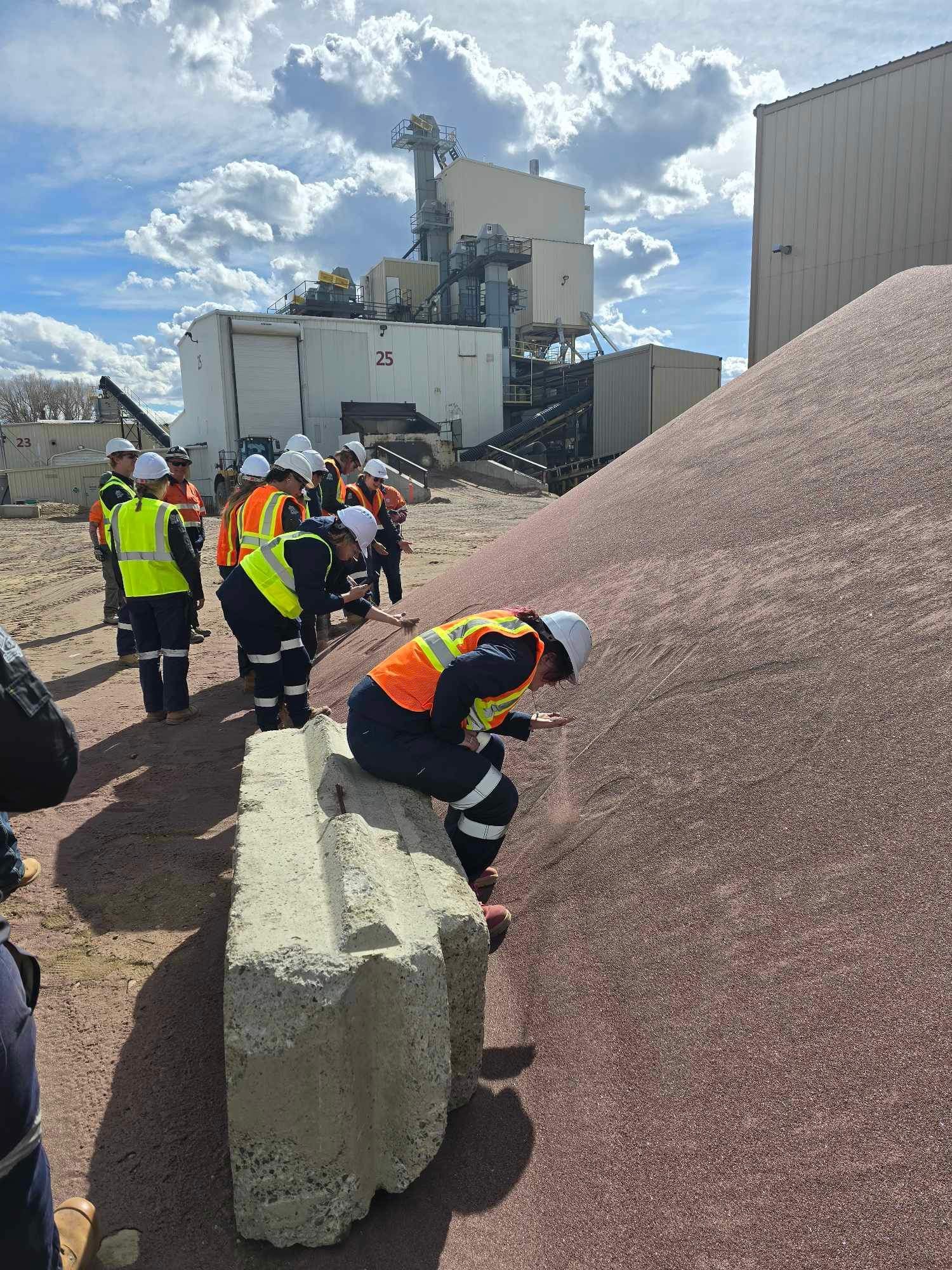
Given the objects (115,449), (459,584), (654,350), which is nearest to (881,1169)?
(459,584)

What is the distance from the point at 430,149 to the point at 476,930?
154 feet

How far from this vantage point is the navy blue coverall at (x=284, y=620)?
4316 millimetres

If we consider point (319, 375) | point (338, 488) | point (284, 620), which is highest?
point (319, 375)

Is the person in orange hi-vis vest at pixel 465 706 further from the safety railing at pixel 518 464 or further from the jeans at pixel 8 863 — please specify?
the safety railing at pixel 518 464

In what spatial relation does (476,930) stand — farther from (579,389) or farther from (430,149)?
(430,149)

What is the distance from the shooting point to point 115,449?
7344 mm

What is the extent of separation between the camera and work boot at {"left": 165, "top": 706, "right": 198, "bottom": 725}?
5.60 meters

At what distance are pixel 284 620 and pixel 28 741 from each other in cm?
332

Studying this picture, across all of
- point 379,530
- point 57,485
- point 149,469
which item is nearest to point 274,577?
point 149,469

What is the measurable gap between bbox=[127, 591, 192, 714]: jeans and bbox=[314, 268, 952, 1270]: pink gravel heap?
8.98 ft

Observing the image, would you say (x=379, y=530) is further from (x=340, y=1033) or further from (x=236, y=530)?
(x=340, y=1033)

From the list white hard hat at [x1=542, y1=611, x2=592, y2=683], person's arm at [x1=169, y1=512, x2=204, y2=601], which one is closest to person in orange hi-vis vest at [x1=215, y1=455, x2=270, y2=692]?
person's arm at [x1=169, y1=512, x2=204, y2=601]

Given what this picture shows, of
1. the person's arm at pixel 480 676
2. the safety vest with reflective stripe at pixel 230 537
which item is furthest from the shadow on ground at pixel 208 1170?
the safety vest with reflective stripe at pixel 230 537

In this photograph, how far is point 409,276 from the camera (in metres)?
40.0
